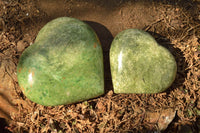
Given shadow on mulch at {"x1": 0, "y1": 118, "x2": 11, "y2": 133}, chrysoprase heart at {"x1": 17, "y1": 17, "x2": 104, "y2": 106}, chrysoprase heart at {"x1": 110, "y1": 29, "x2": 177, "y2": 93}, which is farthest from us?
shadow on mulch at {"x1": 0, "y1": 118, "x2": 11, "y2": 133}

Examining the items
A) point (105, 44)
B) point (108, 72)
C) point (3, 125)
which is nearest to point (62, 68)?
point (108, 72)

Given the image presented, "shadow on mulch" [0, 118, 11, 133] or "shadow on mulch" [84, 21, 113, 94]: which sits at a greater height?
"shadow on mulch" [84, 21, 113, 94]

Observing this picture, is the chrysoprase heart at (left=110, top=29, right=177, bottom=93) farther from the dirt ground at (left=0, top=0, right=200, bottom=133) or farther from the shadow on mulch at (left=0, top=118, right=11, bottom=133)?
the shadow on mulch at (left=0, top=118, right=11, bottom=133)

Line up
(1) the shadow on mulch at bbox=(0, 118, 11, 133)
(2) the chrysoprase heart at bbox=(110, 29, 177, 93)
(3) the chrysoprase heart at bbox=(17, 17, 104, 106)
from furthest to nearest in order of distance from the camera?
(1) the shadow on mulch at bbox=(0, 118, 11, 133) → (2) the chrysoprase heart at bbox=(110, 29, 177, 93) → (3) the chrysoprase heart at bbox=(17, 17, 104, 106)

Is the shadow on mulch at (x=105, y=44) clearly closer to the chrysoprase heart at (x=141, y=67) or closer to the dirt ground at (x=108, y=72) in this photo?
the dirt ground at (x=108, y=72)

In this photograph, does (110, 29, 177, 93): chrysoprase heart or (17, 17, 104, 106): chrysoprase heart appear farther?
(110, 29, 177, 93): chrysoprase heart

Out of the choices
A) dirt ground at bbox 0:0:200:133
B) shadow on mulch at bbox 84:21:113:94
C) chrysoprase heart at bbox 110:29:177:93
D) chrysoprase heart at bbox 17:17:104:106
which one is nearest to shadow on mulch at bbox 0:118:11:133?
dirt ground at bbox 0:0:200:133

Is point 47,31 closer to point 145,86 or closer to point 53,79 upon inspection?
point 53,79
